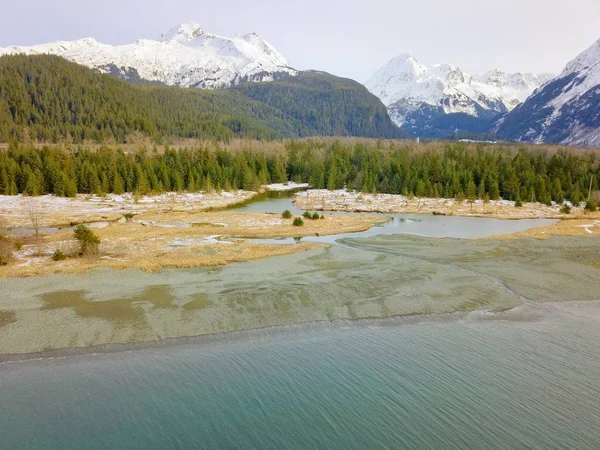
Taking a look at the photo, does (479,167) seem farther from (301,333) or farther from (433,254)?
(301,333)

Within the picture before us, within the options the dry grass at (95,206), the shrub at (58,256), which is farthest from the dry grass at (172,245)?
the dry grass at (95,206)

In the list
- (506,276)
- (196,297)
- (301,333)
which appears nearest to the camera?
(301,333)

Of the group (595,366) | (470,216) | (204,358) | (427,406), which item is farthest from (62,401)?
(470,216)

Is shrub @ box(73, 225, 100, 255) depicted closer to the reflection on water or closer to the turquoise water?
the reflection on water

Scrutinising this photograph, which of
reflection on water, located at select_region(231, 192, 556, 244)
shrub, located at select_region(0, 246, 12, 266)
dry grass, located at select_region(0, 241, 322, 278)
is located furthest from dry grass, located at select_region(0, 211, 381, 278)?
reflection on water, located at select_region(231, 192, 556, 244)

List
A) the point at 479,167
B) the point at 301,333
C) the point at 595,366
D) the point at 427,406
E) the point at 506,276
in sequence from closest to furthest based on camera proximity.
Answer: the point at 427,406 → the point at 595,366 → the point at 301,333 → the point at 506,276 → the point at 479,167

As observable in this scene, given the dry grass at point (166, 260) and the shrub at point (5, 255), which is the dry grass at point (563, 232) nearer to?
the dry grass at point (166, 260)

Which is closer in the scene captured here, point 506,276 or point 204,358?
point 204,358
